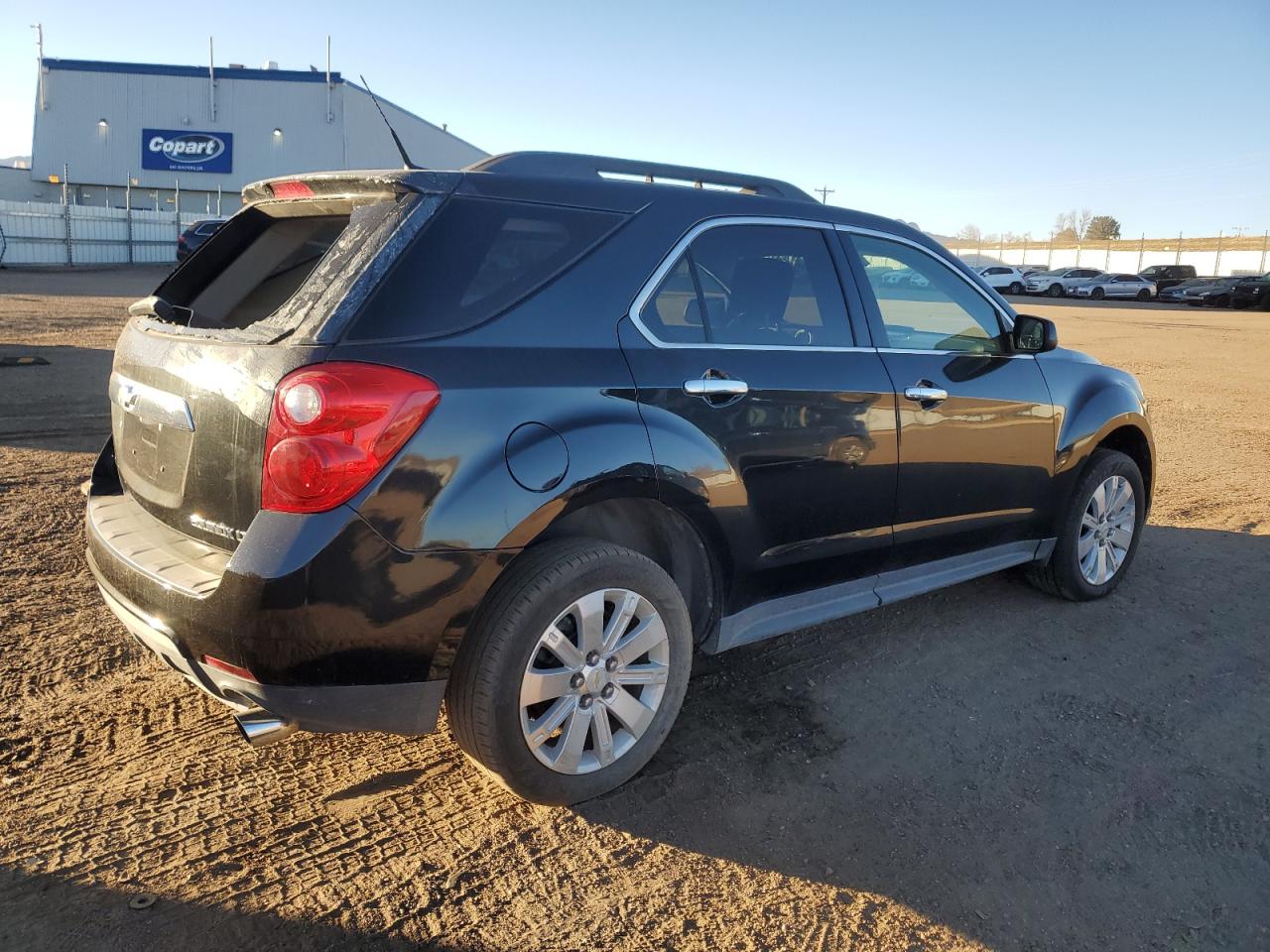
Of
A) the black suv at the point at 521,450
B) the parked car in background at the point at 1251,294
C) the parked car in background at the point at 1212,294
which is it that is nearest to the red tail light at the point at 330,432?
the black suv at the point at 521,450

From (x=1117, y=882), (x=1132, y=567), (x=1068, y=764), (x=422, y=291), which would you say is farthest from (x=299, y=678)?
(x=1132, y=567)

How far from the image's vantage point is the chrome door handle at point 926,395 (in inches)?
149

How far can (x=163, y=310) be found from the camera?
3.30 meters

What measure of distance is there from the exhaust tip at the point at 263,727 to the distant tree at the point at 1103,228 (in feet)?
373

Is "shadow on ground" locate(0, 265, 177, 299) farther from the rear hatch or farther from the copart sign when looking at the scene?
the rear hatch

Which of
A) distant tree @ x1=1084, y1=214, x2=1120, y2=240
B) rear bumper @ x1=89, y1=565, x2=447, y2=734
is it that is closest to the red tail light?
rear bumper @ x1=89, y1=565, x2=447, y2=734

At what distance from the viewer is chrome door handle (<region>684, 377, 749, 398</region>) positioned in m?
3.10

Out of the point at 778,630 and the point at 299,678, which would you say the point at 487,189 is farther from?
the point at 778,630

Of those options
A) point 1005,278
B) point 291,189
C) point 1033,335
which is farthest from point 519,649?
point 1005,278

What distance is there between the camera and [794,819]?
2969mm

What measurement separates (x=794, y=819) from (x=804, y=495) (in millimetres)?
1081

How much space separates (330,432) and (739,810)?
165 centimetres

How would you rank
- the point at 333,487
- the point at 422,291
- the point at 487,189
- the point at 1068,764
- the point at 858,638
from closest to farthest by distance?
the point at 333,487, the point at 422,291, the point at 487,189, the point at 1068,764, the point at 858,638

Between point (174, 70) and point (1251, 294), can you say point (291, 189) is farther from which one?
point (174, 70)
